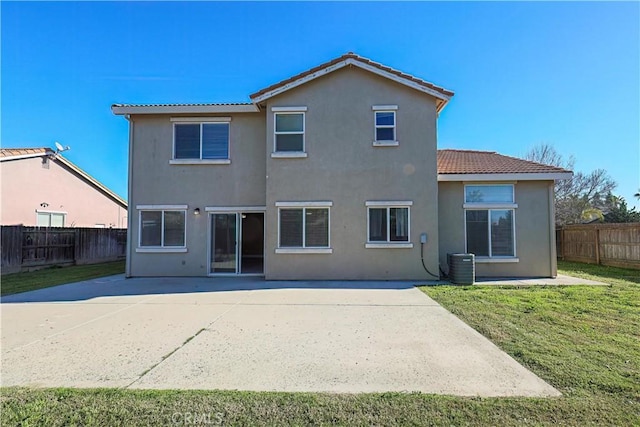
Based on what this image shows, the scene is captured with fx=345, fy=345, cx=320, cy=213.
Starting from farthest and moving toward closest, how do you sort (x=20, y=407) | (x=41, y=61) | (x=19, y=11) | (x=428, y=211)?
1. (x=41, y=61)
2. (x=428, y=211)
3. (x=19, y=11)
4. (x=20, y=407)

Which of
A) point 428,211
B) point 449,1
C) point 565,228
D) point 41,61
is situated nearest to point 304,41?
point 449,1

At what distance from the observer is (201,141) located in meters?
13.0

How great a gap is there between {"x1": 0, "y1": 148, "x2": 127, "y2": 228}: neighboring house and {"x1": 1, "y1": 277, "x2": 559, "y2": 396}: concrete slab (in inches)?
471

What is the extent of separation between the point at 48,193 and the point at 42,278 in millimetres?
9672

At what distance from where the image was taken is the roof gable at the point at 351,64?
38.5ft

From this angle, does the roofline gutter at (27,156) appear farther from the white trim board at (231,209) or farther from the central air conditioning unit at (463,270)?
the central air conditioning unit at (463,270)

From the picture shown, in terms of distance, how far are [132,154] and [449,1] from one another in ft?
39.7

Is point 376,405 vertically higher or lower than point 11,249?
lower

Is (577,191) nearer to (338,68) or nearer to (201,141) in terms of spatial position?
(338,68)

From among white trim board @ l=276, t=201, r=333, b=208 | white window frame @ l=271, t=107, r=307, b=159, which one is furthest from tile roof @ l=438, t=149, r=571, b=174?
white window frame @ l=271, t=107, r=307, b=159

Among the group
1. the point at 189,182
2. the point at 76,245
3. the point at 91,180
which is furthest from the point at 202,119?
the point at 91,180

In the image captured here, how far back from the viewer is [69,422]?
3232 mm

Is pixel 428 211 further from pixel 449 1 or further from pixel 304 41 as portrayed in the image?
pixel 304 41

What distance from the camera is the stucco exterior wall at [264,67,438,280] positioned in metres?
11.8
